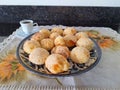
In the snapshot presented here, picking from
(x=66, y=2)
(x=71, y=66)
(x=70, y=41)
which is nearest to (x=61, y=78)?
(x=71, y=66)

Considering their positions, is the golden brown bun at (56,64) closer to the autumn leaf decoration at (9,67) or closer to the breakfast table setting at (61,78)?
the breakfast table setting at (61,78)

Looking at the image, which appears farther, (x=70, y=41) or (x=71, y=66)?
(x=70, y=41)

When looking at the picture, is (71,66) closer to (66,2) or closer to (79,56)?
(79,56)

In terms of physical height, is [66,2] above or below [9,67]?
above

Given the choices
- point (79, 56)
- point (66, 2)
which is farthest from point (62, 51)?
point (66, 2)

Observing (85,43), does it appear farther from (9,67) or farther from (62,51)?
(9,67)

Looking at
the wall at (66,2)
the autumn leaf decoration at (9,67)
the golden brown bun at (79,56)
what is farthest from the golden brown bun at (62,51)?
the wall at (66,2)

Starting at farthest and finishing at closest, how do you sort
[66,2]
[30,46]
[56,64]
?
1. [66,2]
2. [30,46]
3. [56,64]

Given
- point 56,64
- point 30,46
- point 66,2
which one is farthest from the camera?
point 66,2
